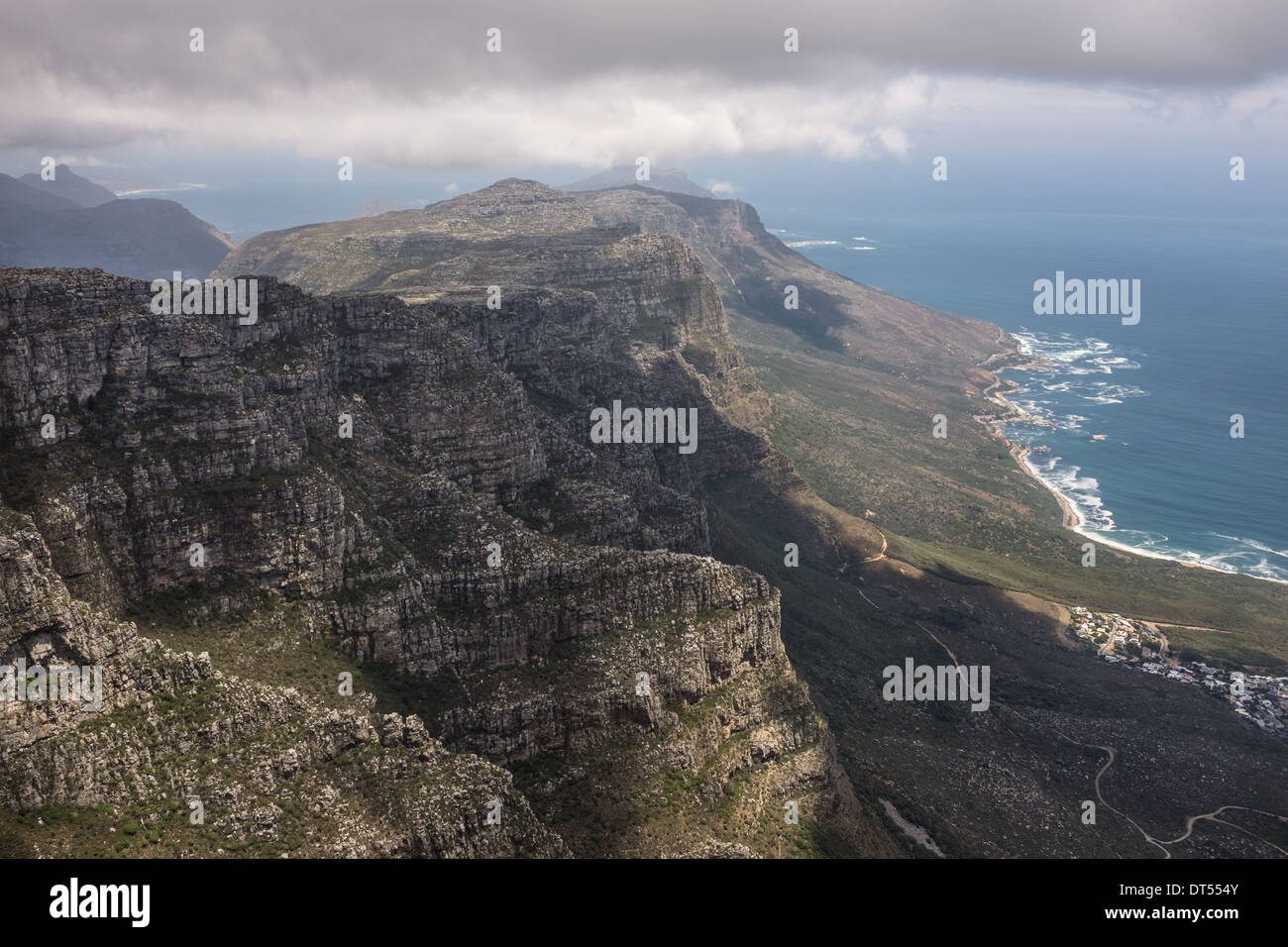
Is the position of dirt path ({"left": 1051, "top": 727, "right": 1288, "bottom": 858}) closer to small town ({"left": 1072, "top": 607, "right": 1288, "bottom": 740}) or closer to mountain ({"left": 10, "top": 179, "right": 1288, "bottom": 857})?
mountain ({"left": 10, "top": 179, "right": 1288, "bottom": 857})

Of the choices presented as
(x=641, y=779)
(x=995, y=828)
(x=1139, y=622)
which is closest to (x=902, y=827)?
(x=995, y=828)

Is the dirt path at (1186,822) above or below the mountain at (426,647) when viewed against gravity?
below

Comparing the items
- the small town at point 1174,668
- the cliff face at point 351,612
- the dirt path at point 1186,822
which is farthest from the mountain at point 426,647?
the small town at point 1174,668

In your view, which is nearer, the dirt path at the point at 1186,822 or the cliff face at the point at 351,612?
the cliff face at the point at 351,612

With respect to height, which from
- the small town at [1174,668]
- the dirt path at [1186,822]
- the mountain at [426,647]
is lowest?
the dirt path at [1186,822]

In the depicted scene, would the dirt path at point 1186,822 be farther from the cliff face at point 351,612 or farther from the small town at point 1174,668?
the cliff face at point 351,612

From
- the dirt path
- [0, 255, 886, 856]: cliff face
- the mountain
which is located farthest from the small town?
[0, 255, 886, 856]: cliff face
